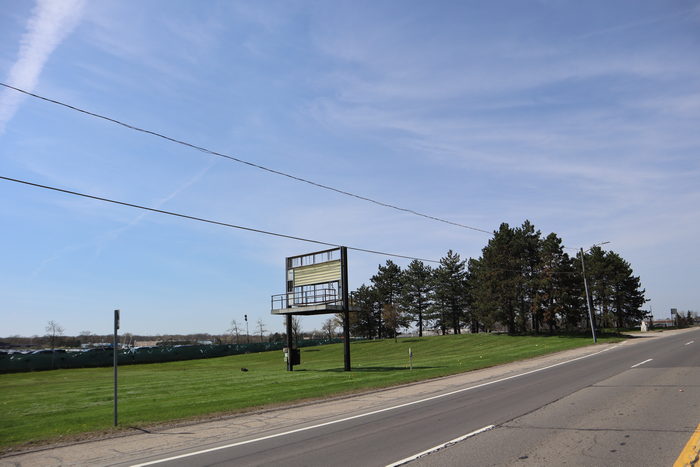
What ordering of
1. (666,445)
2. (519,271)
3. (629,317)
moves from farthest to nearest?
(629,317) → (519,271) → (666,445)

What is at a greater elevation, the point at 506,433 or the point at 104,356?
the point at 506,433

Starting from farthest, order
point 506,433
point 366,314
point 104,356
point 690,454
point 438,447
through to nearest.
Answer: point 366,314, point 104,356, point 506,433, point 438,447, point 690,454

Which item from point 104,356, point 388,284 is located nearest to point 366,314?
point 388,284

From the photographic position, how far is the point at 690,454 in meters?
6.86

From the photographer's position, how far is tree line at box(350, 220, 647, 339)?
64.1 meters

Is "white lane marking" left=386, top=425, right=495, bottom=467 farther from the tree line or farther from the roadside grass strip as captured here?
the tree line

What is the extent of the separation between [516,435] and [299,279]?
25.3 m

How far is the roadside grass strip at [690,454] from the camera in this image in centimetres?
646

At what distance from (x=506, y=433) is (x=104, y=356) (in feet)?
201

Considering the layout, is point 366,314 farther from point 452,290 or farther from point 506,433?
point 506,433

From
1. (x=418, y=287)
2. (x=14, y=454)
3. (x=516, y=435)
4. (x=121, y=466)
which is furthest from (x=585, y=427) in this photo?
(x=418, y=287)

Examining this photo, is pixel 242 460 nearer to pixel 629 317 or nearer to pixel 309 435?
pixel 309 435

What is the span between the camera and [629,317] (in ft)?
288

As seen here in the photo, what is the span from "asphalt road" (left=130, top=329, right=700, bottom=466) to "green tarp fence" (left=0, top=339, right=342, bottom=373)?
54469 millimetres
